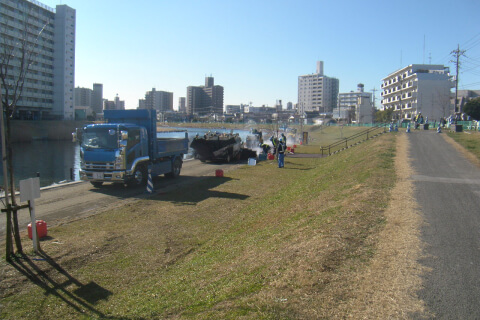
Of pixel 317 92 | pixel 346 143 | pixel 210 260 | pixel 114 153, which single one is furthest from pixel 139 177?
pixel 317 92

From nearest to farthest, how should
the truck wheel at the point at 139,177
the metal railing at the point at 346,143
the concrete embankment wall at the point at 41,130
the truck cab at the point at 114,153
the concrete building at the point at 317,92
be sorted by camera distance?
the truck cab at the point at 114,153 → the truck wheel at the point at 139,177 → the metal railing at the point at 346,143 → the concrete embankment wall at the point at 41,130 → the concrete building at the point at 317,92

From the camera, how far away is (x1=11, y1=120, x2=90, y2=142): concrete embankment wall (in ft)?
213

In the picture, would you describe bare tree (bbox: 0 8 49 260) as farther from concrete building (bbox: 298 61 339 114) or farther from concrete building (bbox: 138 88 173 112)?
concrete building (bbox: 138 88 173 112)

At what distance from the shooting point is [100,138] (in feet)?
47.6

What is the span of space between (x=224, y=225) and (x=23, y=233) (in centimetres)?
515

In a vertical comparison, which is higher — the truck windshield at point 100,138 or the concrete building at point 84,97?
the concrete building at point 84,97

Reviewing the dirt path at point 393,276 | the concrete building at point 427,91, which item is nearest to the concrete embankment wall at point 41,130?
A: the concrete building at point 427,91

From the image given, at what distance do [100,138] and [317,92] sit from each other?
15056cm

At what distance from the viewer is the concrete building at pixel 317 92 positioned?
155 meters

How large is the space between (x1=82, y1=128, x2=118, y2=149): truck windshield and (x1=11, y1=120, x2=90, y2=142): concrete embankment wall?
59016 millimetres

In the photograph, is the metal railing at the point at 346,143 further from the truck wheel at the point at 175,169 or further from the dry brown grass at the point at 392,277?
the dry brown grass at the point at 392,277

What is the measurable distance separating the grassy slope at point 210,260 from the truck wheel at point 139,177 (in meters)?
3.21

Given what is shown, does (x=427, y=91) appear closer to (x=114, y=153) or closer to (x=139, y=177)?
(x=139, y=177)

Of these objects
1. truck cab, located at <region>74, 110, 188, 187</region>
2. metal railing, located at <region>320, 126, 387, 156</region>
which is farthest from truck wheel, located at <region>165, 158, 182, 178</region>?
metal railing, located at <region>320, 126, 387, 156</region>
